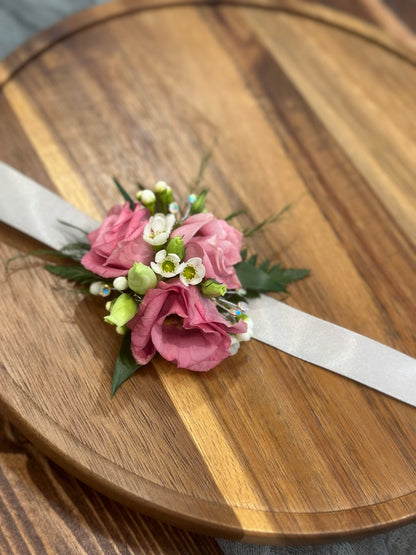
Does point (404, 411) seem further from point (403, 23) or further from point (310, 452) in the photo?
point (403, 23)

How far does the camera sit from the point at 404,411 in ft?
3.48

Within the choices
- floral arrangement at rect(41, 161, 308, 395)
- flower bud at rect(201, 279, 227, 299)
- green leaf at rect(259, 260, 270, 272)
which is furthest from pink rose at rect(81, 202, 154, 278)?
green leaf at rect(259, 260, 270, 272)

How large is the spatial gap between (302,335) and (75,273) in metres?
0.44

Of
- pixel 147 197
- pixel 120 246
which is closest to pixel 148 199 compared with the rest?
pixel 147 197

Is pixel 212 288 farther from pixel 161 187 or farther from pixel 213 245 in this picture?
pixel 161 187

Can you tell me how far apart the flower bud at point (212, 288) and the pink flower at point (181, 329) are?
2cm

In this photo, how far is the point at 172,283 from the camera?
95cm

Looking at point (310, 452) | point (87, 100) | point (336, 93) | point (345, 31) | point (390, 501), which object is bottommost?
point (390, 501)

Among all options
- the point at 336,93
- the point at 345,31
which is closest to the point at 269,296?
the point at 336,93

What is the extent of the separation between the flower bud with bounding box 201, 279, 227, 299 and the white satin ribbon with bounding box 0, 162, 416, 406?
0.58ft

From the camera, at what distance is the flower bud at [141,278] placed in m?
0.92

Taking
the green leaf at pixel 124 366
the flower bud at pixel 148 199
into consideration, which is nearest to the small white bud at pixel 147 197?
the flower bud at pixel 148 199

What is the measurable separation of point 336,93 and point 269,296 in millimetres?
638

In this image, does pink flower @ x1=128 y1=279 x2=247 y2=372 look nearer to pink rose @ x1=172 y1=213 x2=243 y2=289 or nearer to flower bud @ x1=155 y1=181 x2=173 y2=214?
pink rose @ x1=172 y1=213 x2=243 y2=289
